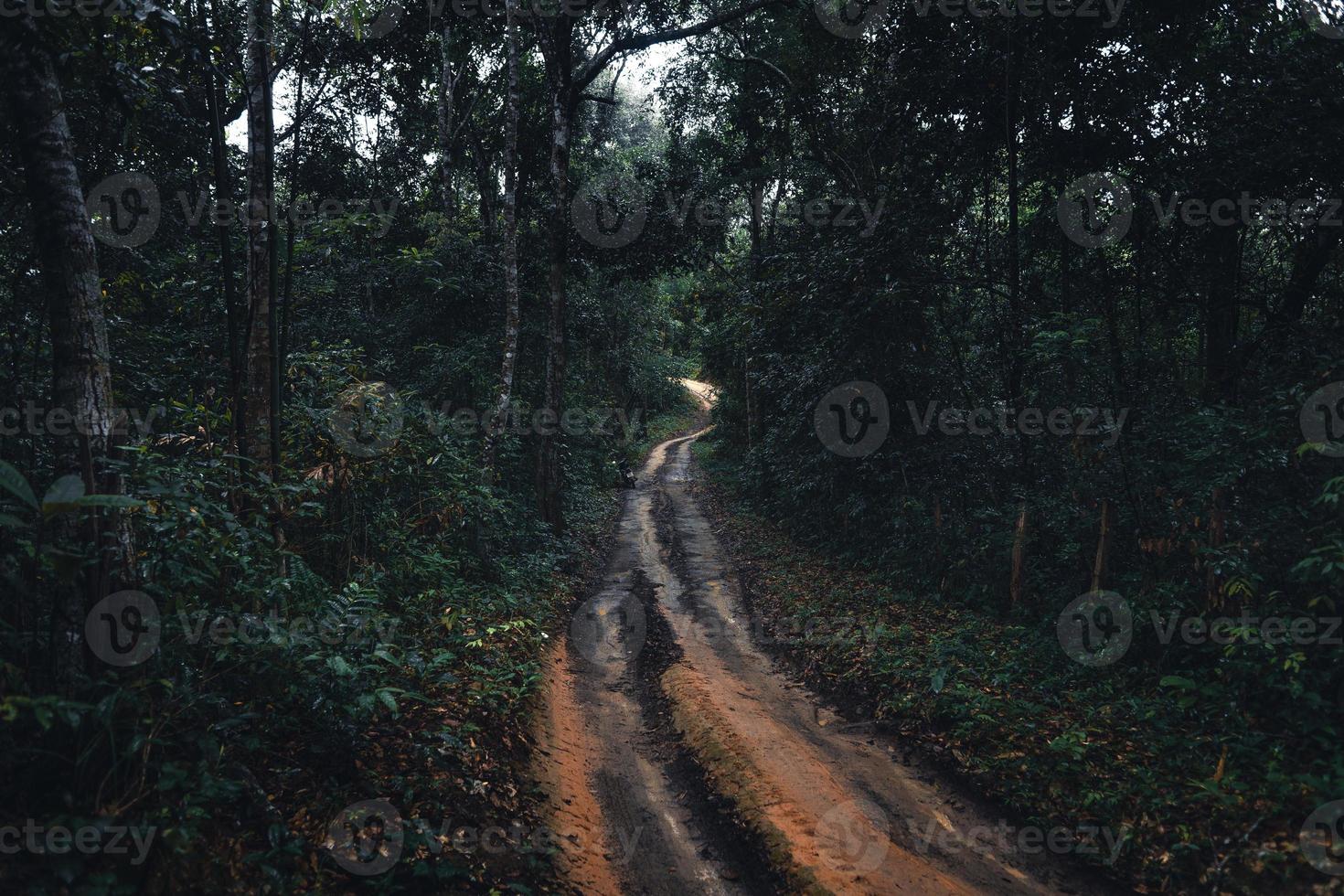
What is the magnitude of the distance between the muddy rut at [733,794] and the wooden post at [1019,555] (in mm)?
3524

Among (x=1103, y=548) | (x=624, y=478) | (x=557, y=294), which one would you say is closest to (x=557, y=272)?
(x=557, y=294)

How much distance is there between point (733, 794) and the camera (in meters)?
6.03

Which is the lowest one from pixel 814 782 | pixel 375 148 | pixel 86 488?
pixel 814 782

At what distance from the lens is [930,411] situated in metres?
12.7

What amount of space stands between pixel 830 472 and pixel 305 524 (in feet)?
34.0

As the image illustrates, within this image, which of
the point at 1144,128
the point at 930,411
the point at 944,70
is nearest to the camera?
the point at 1144,128

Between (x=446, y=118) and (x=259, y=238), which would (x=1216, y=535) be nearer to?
(x=259, y=238)

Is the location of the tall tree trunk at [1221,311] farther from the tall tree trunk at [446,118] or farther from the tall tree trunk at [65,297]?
the tall tree trunk at [446,118]

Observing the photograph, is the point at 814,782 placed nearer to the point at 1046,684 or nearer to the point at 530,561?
the point at 1046,684

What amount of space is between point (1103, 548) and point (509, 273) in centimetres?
1093

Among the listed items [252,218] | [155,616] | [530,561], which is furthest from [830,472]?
[155,616]

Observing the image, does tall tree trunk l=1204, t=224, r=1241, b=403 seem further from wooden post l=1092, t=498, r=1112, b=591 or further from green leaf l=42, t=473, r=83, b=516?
green leaf l=42, t=473, r=83, b=516

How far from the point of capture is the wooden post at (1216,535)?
673cm

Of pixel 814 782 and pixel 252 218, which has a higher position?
pixel 252 218
